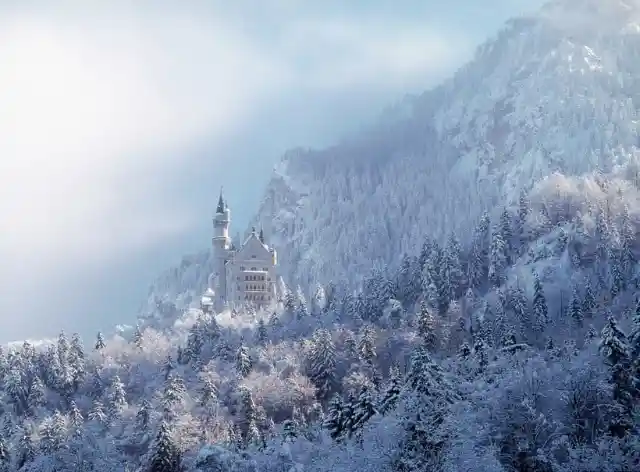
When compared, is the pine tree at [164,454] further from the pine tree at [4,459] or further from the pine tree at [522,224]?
the pine tree at [522,224]

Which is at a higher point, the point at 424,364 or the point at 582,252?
the point at 582,252

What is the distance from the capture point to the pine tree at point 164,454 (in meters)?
57.2

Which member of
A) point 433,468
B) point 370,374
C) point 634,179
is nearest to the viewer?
point 433,468

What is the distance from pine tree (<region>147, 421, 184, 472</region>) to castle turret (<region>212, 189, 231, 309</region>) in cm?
9680

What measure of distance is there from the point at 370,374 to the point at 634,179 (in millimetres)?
80739

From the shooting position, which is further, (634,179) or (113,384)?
(634,179)

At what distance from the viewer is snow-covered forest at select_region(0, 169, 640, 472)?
44.9 meters

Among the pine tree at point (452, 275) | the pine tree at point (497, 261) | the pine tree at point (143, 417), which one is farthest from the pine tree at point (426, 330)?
the pine tree at point (143, 417)

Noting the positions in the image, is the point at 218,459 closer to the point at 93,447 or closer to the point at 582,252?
the point at 93,447

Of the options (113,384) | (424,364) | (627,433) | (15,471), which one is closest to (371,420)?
(424,364)

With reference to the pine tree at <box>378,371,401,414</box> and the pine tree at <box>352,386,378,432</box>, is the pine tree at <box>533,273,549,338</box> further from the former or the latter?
the pine tree at <box>352,386,378,432</box>

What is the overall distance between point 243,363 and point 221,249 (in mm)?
74888

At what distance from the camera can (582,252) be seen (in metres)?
113

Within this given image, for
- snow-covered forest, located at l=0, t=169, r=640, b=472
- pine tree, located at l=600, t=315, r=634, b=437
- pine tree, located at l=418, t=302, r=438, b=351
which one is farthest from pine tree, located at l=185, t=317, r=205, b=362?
pine tree, located at l=600, t=315, r=634, b=437
